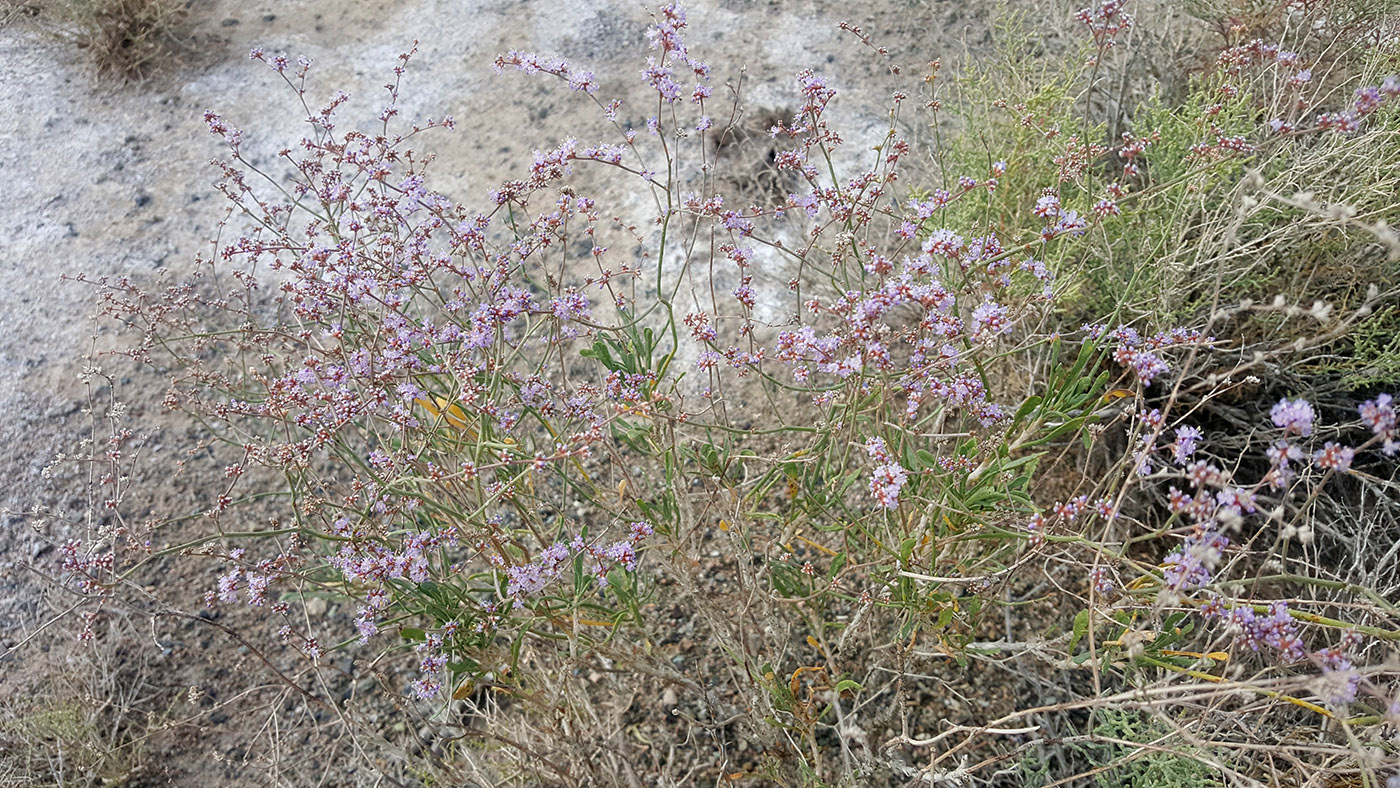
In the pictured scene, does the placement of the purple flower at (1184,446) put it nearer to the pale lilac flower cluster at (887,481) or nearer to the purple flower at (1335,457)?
the purple flower at (1335,457)

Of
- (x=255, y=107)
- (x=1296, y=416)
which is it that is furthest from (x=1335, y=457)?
(x=255, y=107)

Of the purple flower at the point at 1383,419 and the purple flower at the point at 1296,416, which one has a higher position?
the purple flower at the point at 1383,419

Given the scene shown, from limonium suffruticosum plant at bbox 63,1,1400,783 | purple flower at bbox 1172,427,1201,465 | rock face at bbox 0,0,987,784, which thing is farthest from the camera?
rock face at bbox 0,0,987,784

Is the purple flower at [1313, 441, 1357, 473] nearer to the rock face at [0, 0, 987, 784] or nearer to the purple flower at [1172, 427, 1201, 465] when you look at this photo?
the purple flower at [1172, 427, 1201, 465]

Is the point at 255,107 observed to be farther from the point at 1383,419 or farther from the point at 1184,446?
the point at 1383,419

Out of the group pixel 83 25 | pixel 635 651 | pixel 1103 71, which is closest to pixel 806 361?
pixel 635 651

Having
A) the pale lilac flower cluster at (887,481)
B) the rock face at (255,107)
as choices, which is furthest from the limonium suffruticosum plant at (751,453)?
the rock face at (255,107)

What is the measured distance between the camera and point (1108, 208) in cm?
188

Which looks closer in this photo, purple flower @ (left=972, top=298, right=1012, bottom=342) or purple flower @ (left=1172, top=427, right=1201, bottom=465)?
purple flower @ (left=1172, top=427, right=1201, bottom=465)

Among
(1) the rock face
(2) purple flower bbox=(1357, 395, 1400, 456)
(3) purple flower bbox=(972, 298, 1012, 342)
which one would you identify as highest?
(2) purple flower bbox=(1357, 395, 1400, 456)

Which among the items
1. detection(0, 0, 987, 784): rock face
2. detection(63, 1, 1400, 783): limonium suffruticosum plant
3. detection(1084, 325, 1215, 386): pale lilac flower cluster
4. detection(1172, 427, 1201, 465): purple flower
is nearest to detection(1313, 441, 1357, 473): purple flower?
detection(63, 1, 1400, 783): limonium suffruticosum plant

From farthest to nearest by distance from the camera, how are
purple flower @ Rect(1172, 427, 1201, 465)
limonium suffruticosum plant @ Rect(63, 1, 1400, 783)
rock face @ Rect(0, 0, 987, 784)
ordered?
rock face @ Rect(0, 0, 987, 784), limonium suffruticosum plant @ Rect(63, 1, 1400, 783), purple flower @ Rect(1172, 427, 1201, 465)

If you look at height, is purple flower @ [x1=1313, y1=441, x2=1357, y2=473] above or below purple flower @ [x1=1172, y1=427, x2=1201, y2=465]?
above

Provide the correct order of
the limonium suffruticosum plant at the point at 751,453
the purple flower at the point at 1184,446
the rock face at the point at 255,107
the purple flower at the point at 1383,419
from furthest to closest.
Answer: the rock face at the point at 255,107, the limonium suffruticosum plant at the point at 751,453, the purple flower at the point at 1184,446, the purple flower at the point at 1383,419
